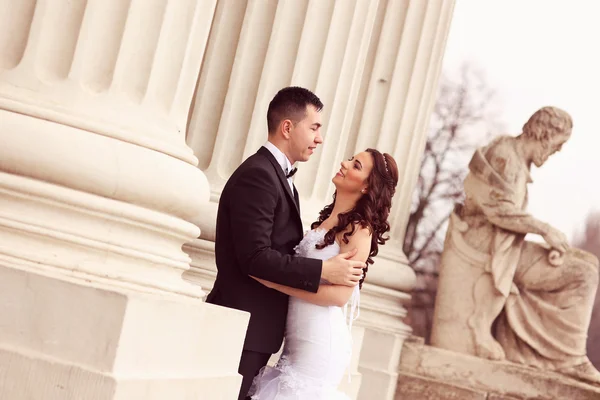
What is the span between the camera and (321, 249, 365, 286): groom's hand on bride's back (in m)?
6.35

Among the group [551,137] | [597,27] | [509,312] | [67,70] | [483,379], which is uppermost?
[597,27]

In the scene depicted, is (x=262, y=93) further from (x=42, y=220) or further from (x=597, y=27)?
(x=597, y=27)

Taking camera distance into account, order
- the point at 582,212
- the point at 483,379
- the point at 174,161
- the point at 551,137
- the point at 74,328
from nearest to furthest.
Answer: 1. the point at 74,328
2. the point at 174,161
3. the point at 483,379
4. the point at 551,137
5. the point at 582,212

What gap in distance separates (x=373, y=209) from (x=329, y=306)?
0.78m

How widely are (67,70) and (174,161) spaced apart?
0.87 m

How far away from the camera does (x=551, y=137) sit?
15.7m

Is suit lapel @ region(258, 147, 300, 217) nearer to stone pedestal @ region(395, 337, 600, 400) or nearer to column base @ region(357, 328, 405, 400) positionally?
column base @ region(357, 328, 405, 400)

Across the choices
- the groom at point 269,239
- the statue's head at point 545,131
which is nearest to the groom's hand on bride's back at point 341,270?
the groom at point 269,239

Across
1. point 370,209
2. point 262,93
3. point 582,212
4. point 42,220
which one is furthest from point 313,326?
point 582,212

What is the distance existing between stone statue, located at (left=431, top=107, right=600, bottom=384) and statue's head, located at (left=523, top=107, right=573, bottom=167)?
17mm

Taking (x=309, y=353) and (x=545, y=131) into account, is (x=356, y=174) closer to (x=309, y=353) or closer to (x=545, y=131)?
(x=309, y=353)

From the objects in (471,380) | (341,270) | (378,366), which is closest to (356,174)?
(341,270)

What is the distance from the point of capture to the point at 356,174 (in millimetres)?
6914

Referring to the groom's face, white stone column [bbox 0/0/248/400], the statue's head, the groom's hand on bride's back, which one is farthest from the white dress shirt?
the statue's head
